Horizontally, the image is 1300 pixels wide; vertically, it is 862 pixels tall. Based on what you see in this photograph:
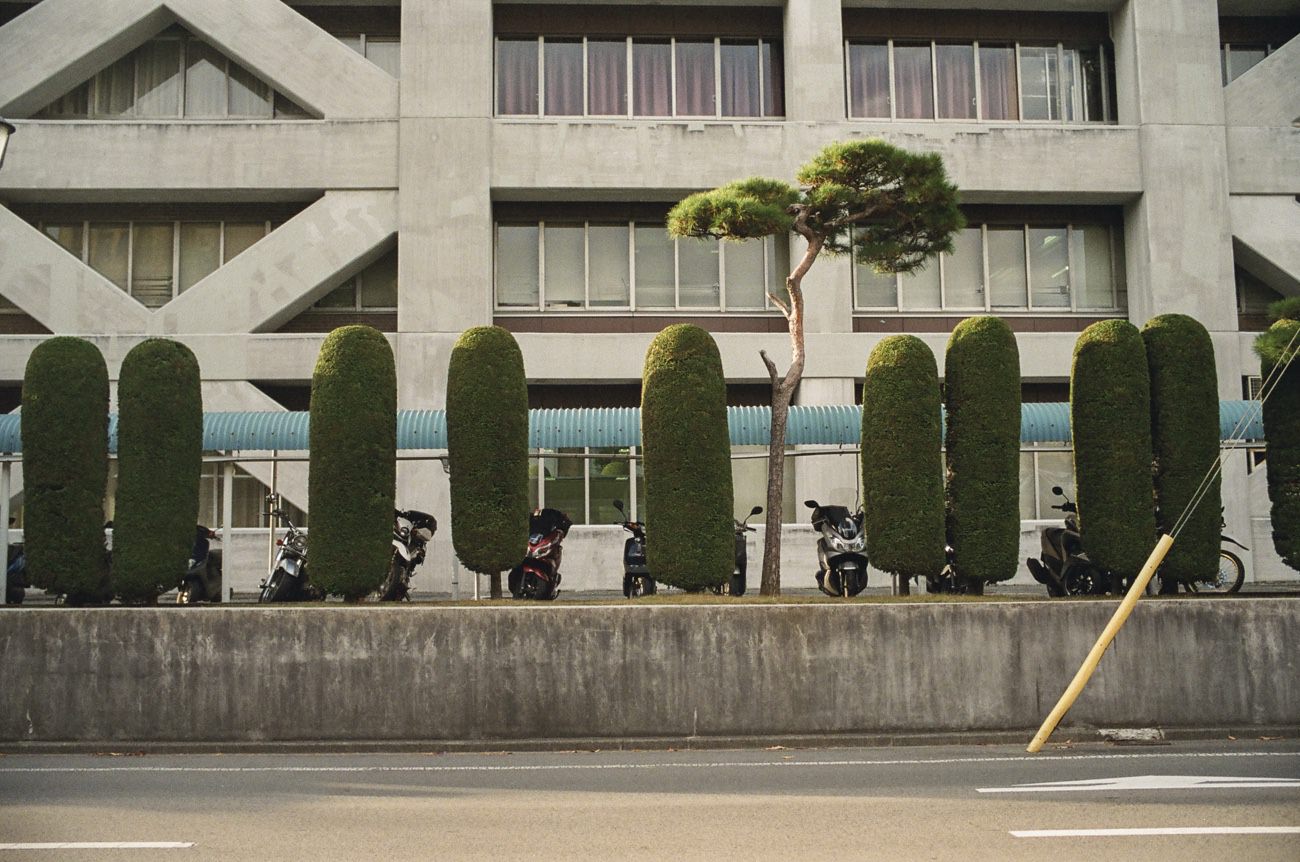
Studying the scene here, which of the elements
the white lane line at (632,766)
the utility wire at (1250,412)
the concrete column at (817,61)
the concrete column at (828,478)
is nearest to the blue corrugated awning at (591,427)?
the concrete column at (828,478)

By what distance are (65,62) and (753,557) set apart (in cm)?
1683

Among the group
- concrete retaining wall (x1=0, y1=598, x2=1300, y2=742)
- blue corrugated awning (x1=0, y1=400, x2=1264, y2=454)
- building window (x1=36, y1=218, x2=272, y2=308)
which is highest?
building window (x1=36, y1=218, x2=272, y2=308)

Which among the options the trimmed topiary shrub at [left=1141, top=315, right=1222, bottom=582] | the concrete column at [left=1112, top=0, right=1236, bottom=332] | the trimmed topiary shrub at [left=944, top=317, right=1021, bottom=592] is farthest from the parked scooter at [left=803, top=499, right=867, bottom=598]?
the concrete column at [left=1112, top=0, right=1236, bottom=332]

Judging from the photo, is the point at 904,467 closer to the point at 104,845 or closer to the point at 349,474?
the point at 349,474

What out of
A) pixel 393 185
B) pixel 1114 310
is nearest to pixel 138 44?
pixel 393 185

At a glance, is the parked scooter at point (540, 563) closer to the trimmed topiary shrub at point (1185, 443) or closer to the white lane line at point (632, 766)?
the white lane line at point (632, 766)

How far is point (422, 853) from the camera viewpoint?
587cm

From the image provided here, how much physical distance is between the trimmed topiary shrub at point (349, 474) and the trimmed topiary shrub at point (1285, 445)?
9.65 meters

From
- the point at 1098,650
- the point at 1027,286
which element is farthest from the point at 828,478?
the point at 1098,650

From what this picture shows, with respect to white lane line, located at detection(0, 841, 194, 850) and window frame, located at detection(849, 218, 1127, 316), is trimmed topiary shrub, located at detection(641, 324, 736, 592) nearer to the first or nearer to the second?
white lane line, located at detection(0, 841, 194, 850)

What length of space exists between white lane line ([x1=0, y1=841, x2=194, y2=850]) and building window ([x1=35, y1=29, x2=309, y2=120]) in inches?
837

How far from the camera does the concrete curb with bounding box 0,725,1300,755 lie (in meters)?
10.2

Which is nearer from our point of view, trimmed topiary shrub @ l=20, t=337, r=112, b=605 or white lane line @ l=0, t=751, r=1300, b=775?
white lane line @ l=0, t=751, r=1300, b=775

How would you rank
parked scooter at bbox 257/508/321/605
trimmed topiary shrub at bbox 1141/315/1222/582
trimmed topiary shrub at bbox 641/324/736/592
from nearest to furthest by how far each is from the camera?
trimmed topiary shrub at bbox 641/324/736/592
trimmed topiary shrub at bbox 1141/315/1222/582
parked scooter at bbox 257/508/321/605
